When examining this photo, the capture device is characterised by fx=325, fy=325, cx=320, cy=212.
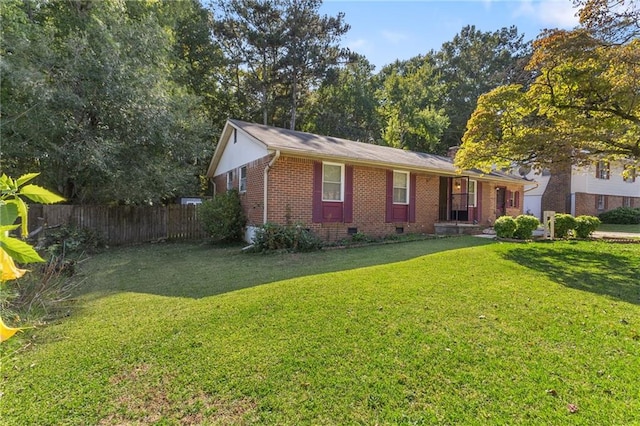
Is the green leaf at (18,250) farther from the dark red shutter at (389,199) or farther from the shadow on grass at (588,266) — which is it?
the dark red shutter at (389,199)

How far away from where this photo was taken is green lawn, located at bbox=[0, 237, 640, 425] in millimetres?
2506

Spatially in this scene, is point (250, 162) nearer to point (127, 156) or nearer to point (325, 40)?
point (127, 156)

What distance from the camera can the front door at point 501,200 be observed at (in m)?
16.8

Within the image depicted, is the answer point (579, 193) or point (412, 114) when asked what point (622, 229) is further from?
point (412, 114)

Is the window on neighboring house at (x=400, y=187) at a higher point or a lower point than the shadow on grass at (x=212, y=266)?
higher

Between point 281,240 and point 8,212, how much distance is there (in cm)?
818

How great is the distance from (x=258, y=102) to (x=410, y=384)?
26616 mm

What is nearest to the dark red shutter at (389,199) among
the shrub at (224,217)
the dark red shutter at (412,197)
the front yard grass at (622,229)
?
the dark red shutter at (412,197)

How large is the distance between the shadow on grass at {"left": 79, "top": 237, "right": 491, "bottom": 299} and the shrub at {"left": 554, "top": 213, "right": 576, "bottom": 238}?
9.67ft

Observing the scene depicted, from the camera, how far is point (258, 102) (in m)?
26.5

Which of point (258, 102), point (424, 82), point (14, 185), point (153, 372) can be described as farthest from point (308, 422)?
point (424, 82)

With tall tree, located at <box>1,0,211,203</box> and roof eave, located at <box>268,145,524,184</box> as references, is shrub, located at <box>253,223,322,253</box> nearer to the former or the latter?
roof eave, located at <box>268,145,524,184</box>

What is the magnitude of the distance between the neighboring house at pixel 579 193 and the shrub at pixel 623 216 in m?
1.03

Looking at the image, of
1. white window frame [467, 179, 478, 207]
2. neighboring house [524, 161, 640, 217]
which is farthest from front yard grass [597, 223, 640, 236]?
white window frame [467, 179, 478, 207]
